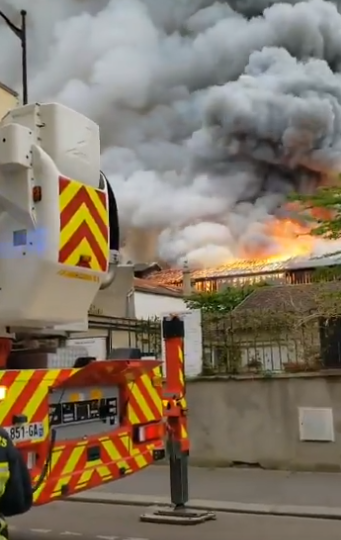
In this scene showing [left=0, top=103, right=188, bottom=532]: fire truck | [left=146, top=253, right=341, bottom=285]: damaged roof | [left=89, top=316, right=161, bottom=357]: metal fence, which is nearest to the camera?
[left=0, top=103, right=188, bottom=532]: fire truck

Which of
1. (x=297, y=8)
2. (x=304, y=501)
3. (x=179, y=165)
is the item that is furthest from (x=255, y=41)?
(x=304, y=501)

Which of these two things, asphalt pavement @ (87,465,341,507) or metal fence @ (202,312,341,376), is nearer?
asphalt pavement @ (87,465,341,507)

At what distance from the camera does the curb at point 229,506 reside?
751cm

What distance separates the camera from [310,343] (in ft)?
34.1

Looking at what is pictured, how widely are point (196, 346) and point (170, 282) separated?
35.3m

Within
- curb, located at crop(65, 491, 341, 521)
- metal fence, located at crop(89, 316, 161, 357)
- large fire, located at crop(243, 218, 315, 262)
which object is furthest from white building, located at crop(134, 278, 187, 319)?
curb, located at crop(65, 491, 341, 521)

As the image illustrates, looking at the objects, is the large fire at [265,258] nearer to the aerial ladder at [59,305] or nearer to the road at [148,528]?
the road at [148,528]

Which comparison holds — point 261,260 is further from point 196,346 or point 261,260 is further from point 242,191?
point 196,346

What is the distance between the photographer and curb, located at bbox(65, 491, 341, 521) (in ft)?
24.6

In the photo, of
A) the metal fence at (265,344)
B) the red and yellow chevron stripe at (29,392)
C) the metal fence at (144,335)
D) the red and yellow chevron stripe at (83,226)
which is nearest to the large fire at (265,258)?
the metal fence at (144,335)

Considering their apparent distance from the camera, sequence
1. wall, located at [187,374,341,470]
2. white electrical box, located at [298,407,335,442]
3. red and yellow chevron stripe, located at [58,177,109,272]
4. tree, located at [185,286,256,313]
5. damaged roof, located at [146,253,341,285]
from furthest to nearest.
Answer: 1. damaged roof, located at [146,253,341,285]
2. tree, located at [185,286,256,313]
3. wall, located at [187,374,341,470]
4. white electrical box, located at [298,407,335,442]
5. red and yellow chevron stripe, located at [58,177,109,272]

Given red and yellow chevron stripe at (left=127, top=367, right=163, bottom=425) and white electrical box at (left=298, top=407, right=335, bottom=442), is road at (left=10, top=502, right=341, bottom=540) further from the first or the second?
white electrical box at (left=298, top=407, right=335, bottom=442)

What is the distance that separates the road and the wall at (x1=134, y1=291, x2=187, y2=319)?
72.4 ft

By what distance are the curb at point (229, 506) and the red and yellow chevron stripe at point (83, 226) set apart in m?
3.38
